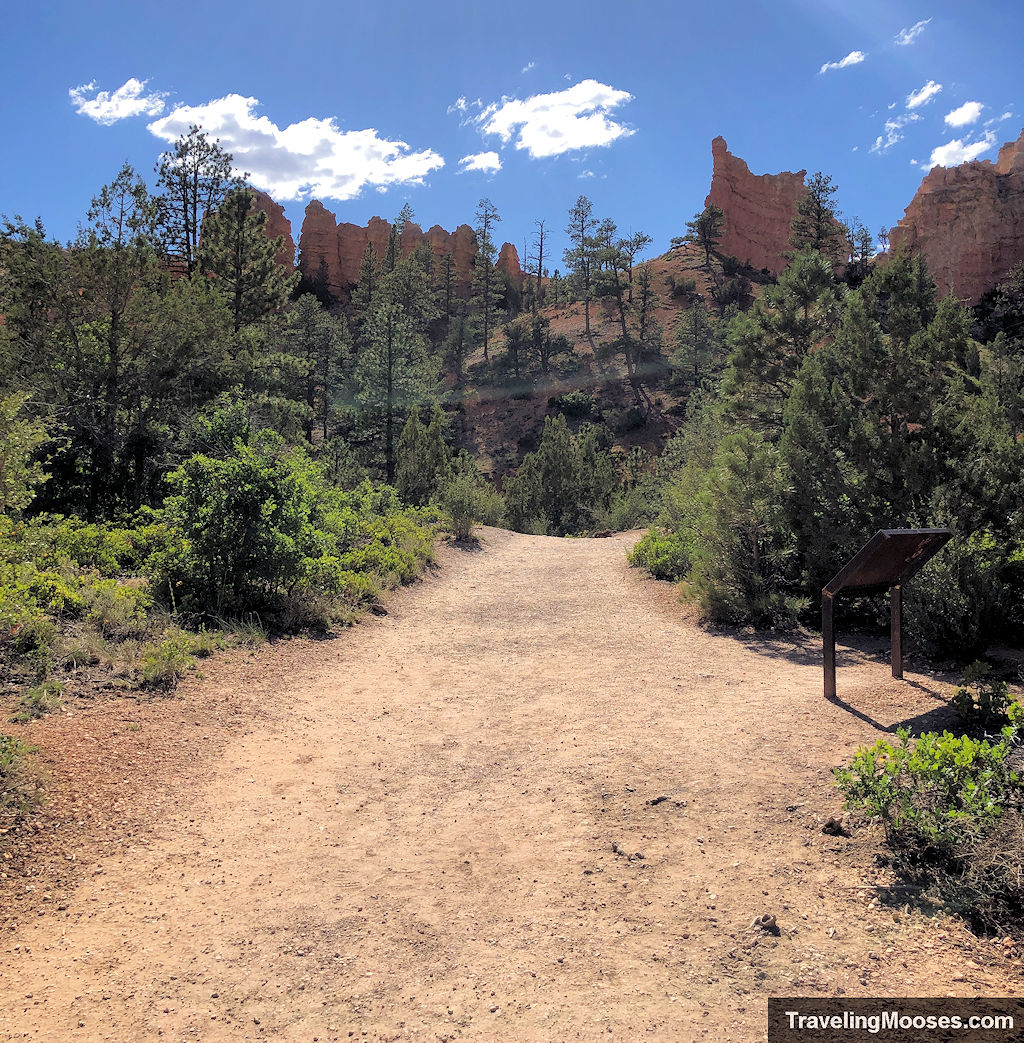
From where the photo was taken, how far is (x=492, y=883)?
140 inches

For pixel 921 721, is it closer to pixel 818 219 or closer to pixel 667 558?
pixel 667 558

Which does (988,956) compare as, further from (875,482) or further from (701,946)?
(875,482)

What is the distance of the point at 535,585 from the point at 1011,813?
9912 millimetres

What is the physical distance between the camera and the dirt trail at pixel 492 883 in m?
2.65

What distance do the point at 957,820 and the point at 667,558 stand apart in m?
9.94

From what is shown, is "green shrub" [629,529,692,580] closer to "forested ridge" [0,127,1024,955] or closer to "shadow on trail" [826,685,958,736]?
"forested ridge" [0,127,1024,955]

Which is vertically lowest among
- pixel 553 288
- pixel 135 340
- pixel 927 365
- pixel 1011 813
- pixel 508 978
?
pixel 508 978

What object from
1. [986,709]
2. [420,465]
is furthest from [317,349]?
[986,709]

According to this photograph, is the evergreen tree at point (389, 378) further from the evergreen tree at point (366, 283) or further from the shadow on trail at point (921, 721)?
the evergreen tree at point (366, 283)

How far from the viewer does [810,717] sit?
18.2 feet

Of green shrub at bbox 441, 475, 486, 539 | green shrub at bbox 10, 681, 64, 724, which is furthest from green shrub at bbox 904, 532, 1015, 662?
green shrub at bbox 441, 475, 486, 539

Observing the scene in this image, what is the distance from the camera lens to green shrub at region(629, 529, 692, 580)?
13039 millimetres

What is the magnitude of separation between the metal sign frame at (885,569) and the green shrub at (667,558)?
620 centimetres

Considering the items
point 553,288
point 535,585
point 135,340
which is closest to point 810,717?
point 535,585
